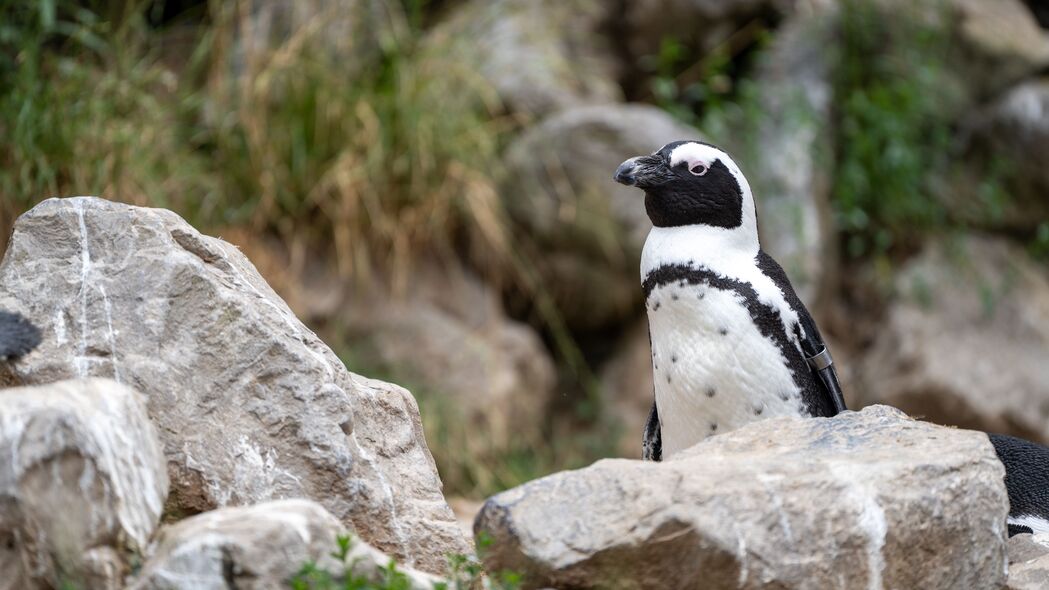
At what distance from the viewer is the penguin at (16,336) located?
2.53m

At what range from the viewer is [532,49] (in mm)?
6832

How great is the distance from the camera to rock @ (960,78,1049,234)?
680 cm

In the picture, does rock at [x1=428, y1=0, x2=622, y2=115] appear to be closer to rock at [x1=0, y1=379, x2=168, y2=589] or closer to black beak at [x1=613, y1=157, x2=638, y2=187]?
black beak at [x1=613, y1=157, x2=638, y2=187]

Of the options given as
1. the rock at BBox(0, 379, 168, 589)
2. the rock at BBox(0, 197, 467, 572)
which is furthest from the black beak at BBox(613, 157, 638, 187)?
the rock at BBox(0, 379, 168, 589)

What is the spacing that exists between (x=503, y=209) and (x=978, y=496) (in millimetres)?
4125

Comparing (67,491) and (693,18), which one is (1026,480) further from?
(693,18)

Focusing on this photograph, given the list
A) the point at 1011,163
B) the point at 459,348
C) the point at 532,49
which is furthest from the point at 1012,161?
the point at 459,348

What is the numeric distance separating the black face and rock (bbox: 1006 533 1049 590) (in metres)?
1.07

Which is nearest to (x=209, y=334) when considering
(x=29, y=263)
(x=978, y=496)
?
(x=29, y=263)

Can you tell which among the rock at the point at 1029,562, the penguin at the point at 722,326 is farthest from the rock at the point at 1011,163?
the rock at the point at 1029,562

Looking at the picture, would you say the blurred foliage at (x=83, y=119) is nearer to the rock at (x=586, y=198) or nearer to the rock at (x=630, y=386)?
the rock at (x=586, y=198)

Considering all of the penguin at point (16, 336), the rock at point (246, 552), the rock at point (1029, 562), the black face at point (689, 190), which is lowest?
the rock at point (1029, 562)

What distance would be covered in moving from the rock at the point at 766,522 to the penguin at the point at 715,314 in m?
0.72

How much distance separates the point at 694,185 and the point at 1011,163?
4.20m
